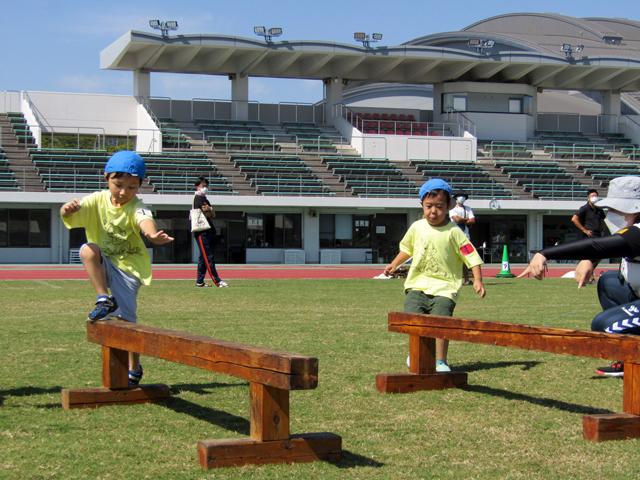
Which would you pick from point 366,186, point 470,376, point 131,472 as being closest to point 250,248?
point 366,186

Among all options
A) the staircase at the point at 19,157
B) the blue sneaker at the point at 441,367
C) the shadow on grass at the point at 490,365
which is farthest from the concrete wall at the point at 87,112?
the blue sneaker at the point at 441,367

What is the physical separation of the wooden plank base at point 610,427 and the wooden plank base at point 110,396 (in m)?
2.96

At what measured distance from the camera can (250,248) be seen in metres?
46.2

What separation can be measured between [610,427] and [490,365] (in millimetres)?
3317

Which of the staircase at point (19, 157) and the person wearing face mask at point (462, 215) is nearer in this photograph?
the person wearing face mask at point (462, 215)

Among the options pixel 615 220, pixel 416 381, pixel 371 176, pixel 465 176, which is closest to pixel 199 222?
pixel 416 381

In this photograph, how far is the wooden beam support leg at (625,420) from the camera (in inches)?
240

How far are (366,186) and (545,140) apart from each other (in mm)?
16348

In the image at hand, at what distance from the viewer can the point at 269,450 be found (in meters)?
5.38

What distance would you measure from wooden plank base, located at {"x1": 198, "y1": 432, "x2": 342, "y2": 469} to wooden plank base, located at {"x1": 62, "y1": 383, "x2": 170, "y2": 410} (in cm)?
188

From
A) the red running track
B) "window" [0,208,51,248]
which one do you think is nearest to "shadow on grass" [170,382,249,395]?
the red running track

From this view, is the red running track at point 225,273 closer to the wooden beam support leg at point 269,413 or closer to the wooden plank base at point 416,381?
the wooden plank base at point 416,381

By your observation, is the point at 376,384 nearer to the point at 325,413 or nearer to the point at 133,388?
the point at 325,413

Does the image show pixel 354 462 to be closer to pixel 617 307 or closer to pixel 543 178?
pixel 617 307
